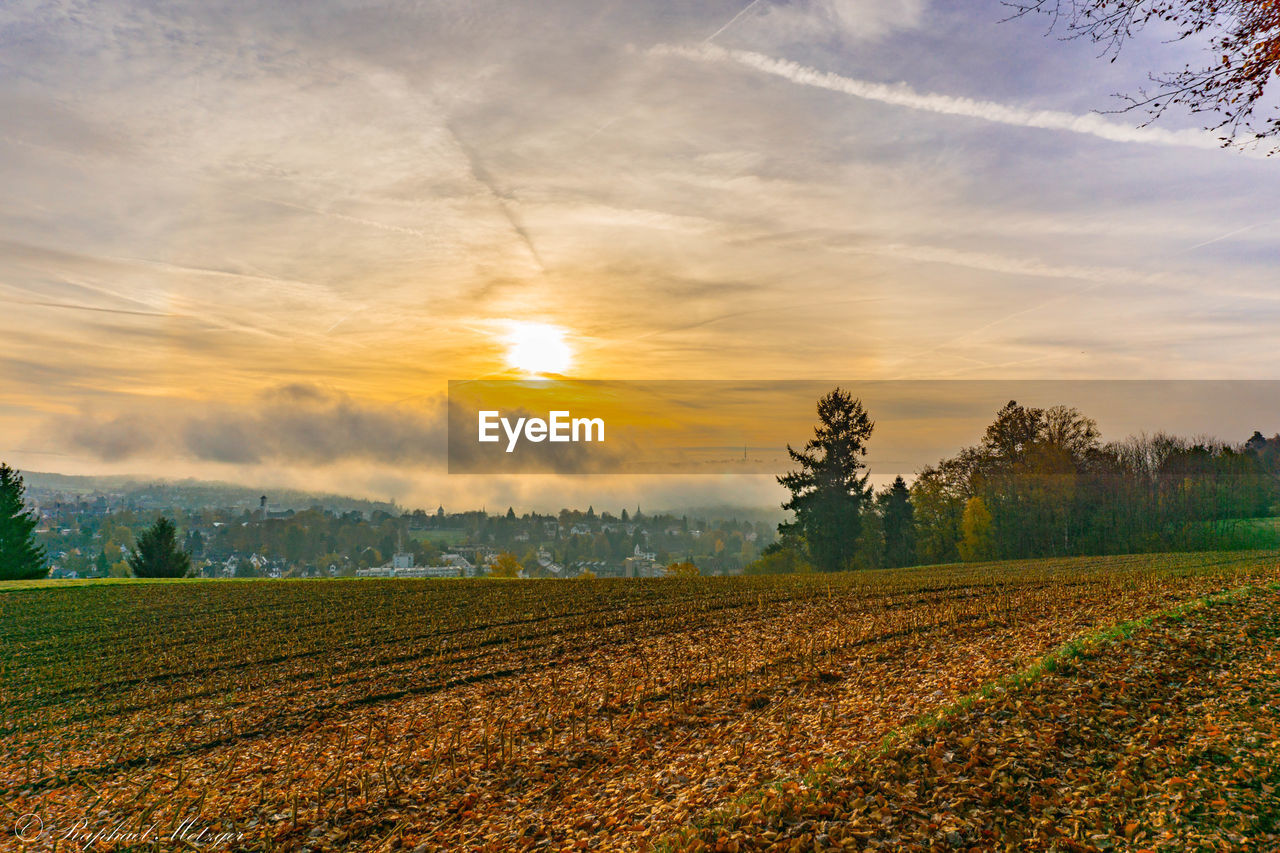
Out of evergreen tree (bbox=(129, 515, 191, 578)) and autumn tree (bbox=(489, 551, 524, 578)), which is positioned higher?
evergreen tree (bbox=(129, 515, 191, 578))

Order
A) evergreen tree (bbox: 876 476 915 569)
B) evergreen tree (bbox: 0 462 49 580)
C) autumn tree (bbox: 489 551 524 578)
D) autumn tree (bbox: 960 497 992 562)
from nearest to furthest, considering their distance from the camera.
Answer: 1. evergreen tree (bbox: 0 462 49 580)
2. autumn tree (bbox: 960 497 992 562)
3. evergreen tree (bbox: 876 476 915 569)
4. autumn tree (bbox: 489 551 524 578)

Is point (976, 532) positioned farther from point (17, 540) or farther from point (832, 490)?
point (17, 540)

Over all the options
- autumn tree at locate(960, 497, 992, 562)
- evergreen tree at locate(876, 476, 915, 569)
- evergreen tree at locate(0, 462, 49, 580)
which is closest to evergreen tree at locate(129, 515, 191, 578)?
evergreen tree at locate(0, 462, 49, 580)

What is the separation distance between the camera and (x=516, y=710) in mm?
13750

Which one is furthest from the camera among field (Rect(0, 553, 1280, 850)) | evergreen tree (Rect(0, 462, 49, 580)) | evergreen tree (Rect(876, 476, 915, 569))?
evergreen tree (Rect(876, 476, 915, 569))

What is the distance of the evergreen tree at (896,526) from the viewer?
223 feet

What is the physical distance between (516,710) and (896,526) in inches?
2422

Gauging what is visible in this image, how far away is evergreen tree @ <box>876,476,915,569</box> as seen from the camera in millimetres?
68000

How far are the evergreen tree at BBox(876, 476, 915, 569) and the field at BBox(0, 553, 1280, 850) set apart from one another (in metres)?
40.4

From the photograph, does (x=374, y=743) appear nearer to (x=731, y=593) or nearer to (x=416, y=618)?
(x=416, y=618)

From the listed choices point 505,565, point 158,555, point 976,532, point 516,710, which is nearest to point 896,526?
point 976,532

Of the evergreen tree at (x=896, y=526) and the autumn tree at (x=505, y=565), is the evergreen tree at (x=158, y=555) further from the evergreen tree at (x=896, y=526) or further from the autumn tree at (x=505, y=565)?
the evergreen tree at (x=896, y=526)

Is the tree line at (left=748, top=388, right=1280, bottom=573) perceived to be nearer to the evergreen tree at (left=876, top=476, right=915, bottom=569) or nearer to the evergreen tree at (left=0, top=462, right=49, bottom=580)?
the evergreen tree at (left=876, top=476, right=915, bottom=569)

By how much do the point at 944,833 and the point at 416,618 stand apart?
23.2 m
